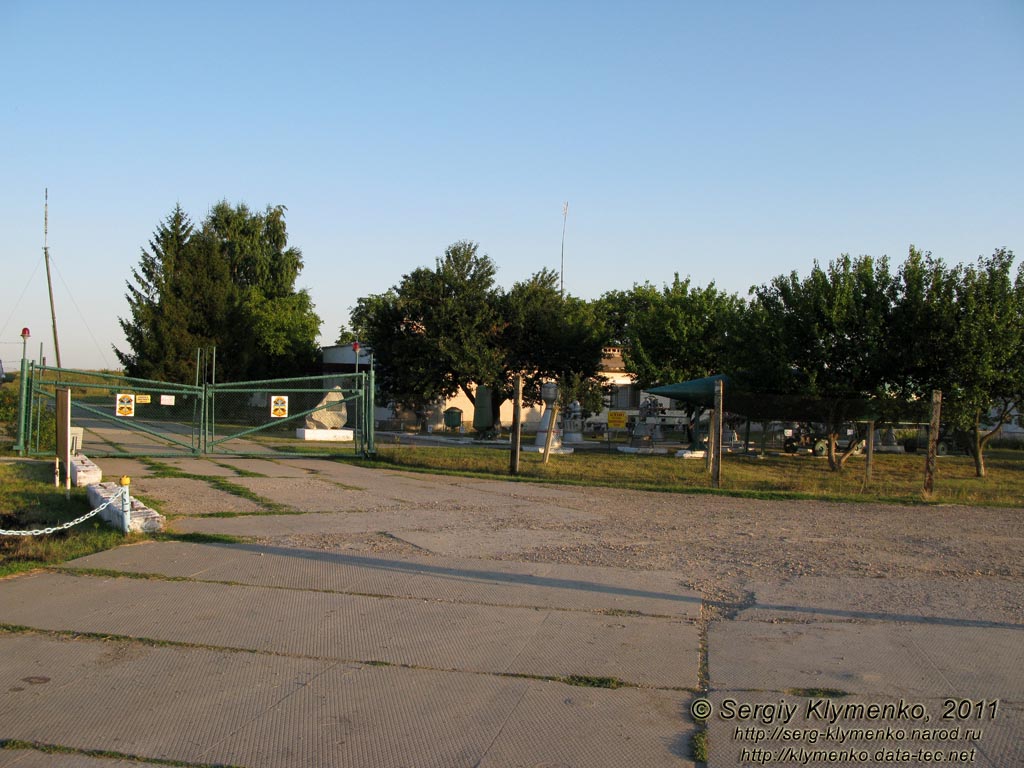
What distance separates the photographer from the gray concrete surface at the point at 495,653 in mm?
4320

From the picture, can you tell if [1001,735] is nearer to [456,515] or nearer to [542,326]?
[456,515]

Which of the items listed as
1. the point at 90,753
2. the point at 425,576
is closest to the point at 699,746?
the point at 90,753

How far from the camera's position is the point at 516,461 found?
18.4m

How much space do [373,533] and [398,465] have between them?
33.4ft

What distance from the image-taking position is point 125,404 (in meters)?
19.0

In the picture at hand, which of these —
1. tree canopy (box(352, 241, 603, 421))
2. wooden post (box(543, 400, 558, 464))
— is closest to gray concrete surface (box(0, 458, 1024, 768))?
wooden post (box(543, 400, 558, 464))

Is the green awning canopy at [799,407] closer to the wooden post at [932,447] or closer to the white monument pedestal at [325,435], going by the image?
the wooden post at [932,447]

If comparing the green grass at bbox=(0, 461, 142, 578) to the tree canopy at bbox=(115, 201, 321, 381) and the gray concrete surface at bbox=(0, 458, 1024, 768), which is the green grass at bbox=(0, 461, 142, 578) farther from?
the tree canopy at bbox=(115, 201, 321, 381)

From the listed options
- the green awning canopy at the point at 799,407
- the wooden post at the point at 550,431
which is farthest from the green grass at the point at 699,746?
the green awning canopy at the point at 799,407

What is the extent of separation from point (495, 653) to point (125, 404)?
1590cm

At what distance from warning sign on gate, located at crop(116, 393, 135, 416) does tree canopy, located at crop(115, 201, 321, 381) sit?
1162 inches

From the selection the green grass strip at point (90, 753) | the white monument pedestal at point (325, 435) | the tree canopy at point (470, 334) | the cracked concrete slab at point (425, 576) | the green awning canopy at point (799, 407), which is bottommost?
the green grass strip at point (90, 753)

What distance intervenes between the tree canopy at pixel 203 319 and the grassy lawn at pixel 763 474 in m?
29.8

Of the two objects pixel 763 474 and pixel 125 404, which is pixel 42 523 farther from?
pixel 763 474
